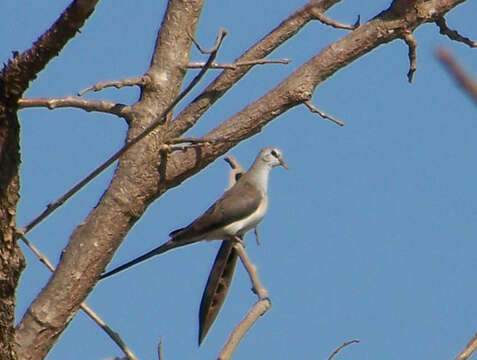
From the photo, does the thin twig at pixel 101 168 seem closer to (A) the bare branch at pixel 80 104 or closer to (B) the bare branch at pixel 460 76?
(A) the bare branch at pixel 80 104

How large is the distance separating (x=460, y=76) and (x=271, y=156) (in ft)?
20.6

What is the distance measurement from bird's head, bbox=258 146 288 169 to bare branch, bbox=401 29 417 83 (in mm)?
2607

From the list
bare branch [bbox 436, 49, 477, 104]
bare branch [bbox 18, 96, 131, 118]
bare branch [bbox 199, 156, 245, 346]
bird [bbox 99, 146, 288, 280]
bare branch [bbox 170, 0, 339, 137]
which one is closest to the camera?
bare branch [bbox 436, 49, 477, 104]

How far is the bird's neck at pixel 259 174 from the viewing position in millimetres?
6754

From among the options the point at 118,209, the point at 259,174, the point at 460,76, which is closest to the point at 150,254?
the point at 118,209

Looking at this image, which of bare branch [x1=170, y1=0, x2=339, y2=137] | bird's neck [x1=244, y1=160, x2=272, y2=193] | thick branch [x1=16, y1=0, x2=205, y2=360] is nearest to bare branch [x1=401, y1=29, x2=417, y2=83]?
bare branch [x1=170, y1=0, x2=339, y2=137]

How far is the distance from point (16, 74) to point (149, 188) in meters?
1.58

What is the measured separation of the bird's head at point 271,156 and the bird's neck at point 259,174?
34mm

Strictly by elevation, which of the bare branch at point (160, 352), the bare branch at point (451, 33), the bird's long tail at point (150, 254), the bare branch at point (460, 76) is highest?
the bare branch at point (451, 33)

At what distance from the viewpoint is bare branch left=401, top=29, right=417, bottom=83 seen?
166 inches

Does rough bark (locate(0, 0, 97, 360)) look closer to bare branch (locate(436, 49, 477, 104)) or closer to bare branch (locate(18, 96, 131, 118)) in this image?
bare branch (locate(18, 96, 131, 118))

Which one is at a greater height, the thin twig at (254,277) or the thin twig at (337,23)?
the thin twig at (337,23)

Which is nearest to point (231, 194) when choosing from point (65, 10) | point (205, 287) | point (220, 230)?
point (220, 230)

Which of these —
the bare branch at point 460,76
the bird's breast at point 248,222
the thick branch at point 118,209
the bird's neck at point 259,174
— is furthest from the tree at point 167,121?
the bird's neck at point 259,174
